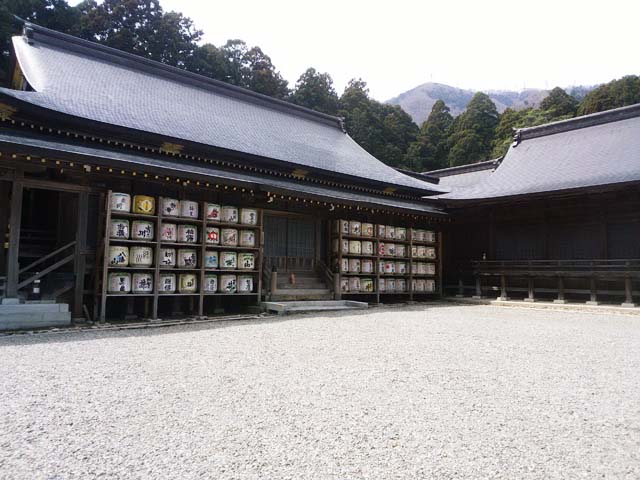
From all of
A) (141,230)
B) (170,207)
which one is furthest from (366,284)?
(141,230)

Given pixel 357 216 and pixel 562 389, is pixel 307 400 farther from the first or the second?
pixel 357 216

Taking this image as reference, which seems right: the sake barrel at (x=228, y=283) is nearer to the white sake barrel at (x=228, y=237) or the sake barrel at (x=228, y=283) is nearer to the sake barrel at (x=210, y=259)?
the sake barrel at (x=210, y=259)

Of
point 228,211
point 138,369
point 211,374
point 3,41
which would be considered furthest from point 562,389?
point 3,41

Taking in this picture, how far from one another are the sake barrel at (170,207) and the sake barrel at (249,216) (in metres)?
1.54

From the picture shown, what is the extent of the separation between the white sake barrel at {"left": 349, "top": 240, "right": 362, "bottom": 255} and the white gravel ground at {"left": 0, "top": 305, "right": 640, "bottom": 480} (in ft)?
20.1

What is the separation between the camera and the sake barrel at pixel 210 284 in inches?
371

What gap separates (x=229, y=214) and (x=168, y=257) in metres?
1.69

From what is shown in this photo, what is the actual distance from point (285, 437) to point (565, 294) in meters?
13.0

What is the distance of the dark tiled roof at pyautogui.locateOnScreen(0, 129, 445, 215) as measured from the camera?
7098 millimetres

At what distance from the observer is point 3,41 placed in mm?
21109

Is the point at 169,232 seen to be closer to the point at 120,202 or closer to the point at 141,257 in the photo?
the point at 141,257

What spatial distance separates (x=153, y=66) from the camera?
49.2 feet

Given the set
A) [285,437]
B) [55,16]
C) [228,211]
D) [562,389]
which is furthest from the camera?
[55,16]

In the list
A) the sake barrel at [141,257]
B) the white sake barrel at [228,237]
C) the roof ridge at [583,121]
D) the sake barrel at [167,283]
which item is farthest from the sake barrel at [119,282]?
the roof ridge at [583,121]
